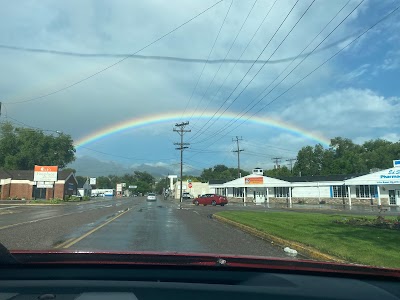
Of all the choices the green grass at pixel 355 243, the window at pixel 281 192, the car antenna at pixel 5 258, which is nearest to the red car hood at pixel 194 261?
the car antenna at pixel 5 258

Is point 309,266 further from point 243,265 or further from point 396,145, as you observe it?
point 396,145

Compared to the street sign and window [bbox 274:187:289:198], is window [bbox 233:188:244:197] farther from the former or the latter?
the street sign

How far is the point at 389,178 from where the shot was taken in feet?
138

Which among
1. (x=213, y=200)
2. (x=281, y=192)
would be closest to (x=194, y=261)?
(x=213, y=200)

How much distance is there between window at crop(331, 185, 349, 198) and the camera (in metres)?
54.5

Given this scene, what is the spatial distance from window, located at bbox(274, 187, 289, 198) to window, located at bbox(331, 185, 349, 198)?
321 inches

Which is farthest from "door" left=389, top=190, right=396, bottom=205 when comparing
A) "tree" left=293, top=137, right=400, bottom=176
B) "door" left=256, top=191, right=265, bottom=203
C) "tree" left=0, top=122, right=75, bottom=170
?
"tree" left=0, top=122, right=75, bottom=170

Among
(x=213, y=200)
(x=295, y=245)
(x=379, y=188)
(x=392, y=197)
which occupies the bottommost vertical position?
(x=295, y=245)

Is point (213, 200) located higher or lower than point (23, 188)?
lower

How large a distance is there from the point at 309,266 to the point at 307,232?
11.5m

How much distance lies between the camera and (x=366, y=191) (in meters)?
50.6

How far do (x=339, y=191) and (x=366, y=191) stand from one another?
5137 mm

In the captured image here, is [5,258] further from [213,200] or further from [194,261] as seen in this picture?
[213,200]

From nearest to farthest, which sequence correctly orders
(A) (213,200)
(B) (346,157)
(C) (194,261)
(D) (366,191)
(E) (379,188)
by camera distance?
(C) (194,261)
(E) (379,188)
(D) (366,191)
(A) (213,200)
(B) (346,157)
